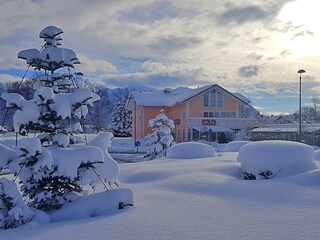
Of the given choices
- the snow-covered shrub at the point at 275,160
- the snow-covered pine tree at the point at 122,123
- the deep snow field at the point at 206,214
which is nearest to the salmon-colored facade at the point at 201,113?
the snow-covered pine tree at the point at 122,123

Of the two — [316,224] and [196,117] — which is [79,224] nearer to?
[316,224]

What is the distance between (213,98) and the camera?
46250mm

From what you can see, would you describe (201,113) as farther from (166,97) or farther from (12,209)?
(12,209)

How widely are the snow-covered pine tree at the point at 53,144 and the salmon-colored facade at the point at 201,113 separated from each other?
34.8 meters

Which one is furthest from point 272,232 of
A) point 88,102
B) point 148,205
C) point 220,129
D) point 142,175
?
point 220,129

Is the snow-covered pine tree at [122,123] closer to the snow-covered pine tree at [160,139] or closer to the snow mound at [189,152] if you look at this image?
the snow-covered pine tree at [160,139]

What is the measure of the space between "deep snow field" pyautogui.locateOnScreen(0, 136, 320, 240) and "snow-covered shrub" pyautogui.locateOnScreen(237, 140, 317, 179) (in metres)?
1.08

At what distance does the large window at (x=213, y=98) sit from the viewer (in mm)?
45781

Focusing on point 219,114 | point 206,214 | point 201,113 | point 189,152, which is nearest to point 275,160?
point 206,214

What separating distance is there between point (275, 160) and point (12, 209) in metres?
7.50

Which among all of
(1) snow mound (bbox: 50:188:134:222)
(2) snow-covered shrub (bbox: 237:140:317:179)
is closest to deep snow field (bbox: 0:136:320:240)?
(1) snow mound (bbox: 50:188:134:222)

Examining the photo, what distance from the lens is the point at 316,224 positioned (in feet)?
18.1

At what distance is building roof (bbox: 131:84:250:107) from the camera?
4478 cm

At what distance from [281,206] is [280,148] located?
473 cm
